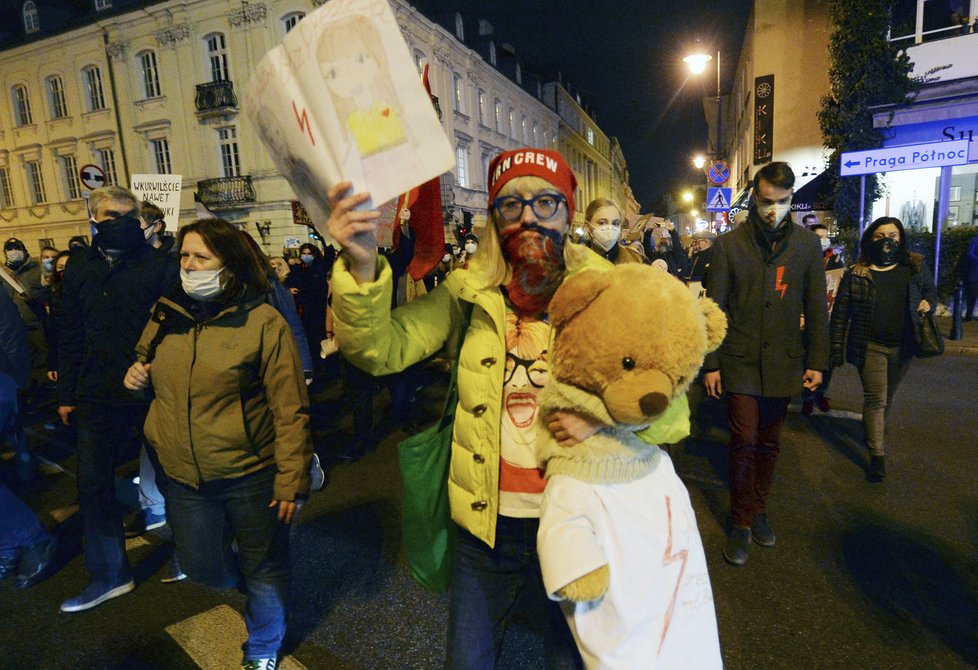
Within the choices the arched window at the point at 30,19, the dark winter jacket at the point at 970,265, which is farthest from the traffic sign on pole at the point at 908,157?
the arched window at the point at 30,19

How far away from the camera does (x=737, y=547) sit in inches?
133

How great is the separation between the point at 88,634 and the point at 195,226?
2284 millimetres

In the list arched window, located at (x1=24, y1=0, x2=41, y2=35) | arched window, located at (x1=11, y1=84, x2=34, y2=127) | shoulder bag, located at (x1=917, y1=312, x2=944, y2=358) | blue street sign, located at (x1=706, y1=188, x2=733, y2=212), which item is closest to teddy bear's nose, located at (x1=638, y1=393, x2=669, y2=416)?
shoulder bag, located at (x1=917, y1=312, x2=944, y2=358)

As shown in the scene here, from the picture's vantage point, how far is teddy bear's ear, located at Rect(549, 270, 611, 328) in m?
1.45

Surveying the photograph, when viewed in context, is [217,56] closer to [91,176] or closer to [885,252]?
[91,176]

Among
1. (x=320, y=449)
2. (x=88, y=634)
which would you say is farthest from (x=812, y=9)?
(x=88, y=634)

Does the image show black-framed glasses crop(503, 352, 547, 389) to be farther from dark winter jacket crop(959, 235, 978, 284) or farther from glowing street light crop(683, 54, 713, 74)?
glowing street light crop(683, 54, 713, 74)

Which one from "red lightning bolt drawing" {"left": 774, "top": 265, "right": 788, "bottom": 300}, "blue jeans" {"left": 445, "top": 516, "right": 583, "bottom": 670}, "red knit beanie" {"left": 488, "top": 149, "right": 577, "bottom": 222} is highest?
"red knit beanie" {"left": 488, "top": 149, "right": 577, "bottom": 222}

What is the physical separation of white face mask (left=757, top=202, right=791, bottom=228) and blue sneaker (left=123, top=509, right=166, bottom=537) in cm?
474

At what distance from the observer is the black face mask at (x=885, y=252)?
4508 millimetres

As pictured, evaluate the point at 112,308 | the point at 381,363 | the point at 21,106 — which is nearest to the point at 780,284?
the point at 381,363

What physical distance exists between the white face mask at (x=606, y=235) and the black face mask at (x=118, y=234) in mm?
2935

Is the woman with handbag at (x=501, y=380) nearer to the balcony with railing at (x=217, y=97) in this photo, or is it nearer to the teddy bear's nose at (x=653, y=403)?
the teddy bear's nose at (x=653, y=403)

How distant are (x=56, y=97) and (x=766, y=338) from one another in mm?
38009
